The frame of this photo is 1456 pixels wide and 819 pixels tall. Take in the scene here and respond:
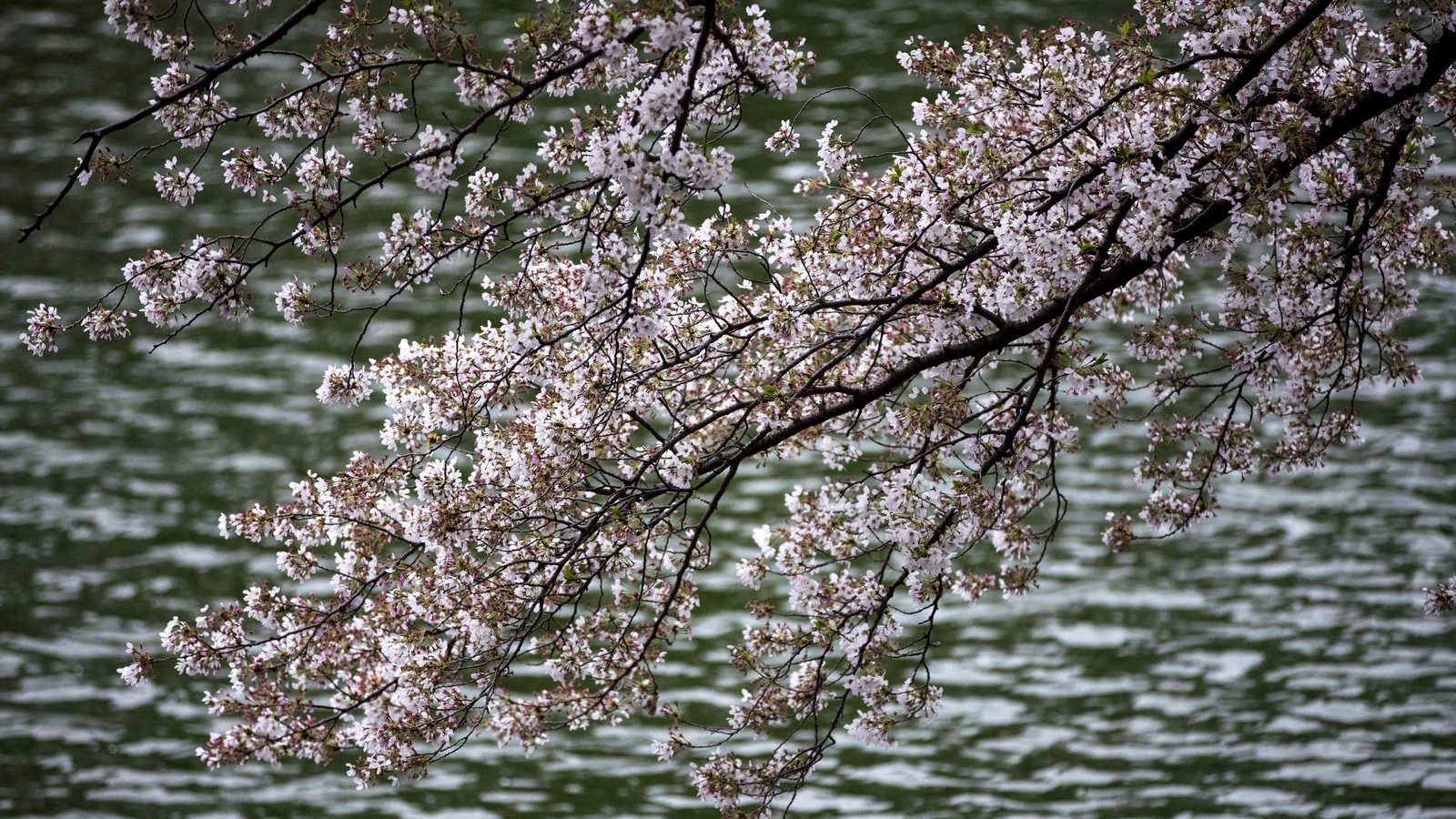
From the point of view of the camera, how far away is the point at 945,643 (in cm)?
1091

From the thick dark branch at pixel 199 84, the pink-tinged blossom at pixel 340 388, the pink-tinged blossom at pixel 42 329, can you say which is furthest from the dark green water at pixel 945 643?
the thick dark branch at pixel 199 84

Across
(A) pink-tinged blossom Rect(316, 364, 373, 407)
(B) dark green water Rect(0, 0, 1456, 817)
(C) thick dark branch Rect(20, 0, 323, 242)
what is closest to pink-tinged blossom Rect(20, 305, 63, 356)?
(C) thick dark branch Rect(20, 0, 323, 242)

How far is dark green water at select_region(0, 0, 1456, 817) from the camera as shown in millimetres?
9461

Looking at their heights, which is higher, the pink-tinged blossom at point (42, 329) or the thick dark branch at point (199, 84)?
the thick dark branch at point (199, 84)

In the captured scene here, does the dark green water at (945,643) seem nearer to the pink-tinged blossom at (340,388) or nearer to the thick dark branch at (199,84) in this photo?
the pink-tinged blossom at (340,388)

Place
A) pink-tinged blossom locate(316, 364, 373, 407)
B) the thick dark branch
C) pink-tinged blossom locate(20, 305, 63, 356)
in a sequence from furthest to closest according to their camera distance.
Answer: pink-tinged blossom locate(316, 364, 373, 407)
pink-tinged blossom locate(20, 305, 63, 356)
the thick dark branch

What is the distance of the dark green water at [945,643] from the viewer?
9461 millimetres

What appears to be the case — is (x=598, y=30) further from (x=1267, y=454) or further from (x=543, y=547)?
(x=1267, y=454)

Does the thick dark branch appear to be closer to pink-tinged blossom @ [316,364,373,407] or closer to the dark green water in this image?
pink-tinged blossom @ [316,364,373,407]

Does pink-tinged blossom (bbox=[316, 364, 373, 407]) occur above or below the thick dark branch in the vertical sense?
below

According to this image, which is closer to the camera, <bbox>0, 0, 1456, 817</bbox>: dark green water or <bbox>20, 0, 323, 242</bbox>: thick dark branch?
<bbox>20, 0, 323, 242</bbox>: thick dark branch

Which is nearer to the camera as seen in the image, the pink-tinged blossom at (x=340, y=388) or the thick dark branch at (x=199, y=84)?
the thick dark branch at (x=199, y=84)

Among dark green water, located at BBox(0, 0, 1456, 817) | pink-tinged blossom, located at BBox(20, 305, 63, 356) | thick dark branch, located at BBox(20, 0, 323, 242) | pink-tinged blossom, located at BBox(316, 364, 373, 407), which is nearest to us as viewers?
thick dark branch, located at BBox(20, 0, 323, 242)

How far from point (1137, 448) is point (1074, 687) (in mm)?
3225
